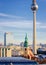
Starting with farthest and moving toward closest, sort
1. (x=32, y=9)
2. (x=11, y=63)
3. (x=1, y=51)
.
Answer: (x=32, y=9), (x=1, y=51), (x=11, y=63)

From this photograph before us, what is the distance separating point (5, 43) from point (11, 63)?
152 meters

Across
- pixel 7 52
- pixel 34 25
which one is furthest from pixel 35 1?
pixel 7 52

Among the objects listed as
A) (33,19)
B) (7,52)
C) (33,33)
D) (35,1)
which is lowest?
(7,52)

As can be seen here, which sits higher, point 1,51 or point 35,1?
point 35,1

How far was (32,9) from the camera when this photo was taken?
94812 millimetres

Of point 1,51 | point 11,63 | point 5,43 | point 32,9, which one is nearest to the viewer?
point 11,63

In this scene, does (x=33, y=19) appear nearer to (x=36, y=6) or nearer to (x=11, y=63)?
(x=36, y=6)

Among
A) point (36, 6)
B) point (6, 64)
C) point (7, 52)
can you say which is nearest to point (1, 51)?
point (7, 52)

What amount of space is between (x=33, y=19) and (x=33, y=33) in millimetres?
6508

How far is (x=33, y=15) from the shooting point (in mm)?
98500

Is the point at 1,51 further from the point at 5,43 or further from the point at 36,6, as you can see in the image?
the point at 5,43

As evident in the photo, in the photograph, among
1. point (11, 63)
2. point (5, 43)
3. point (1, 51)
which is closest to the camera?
point (11, 63)

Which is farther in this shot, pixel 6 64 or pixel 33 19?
pixel 33 19

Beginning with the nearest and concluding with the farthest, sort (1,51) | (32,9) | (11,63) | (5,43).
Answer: (11,63), (1,51), (32,9), (5,43)
